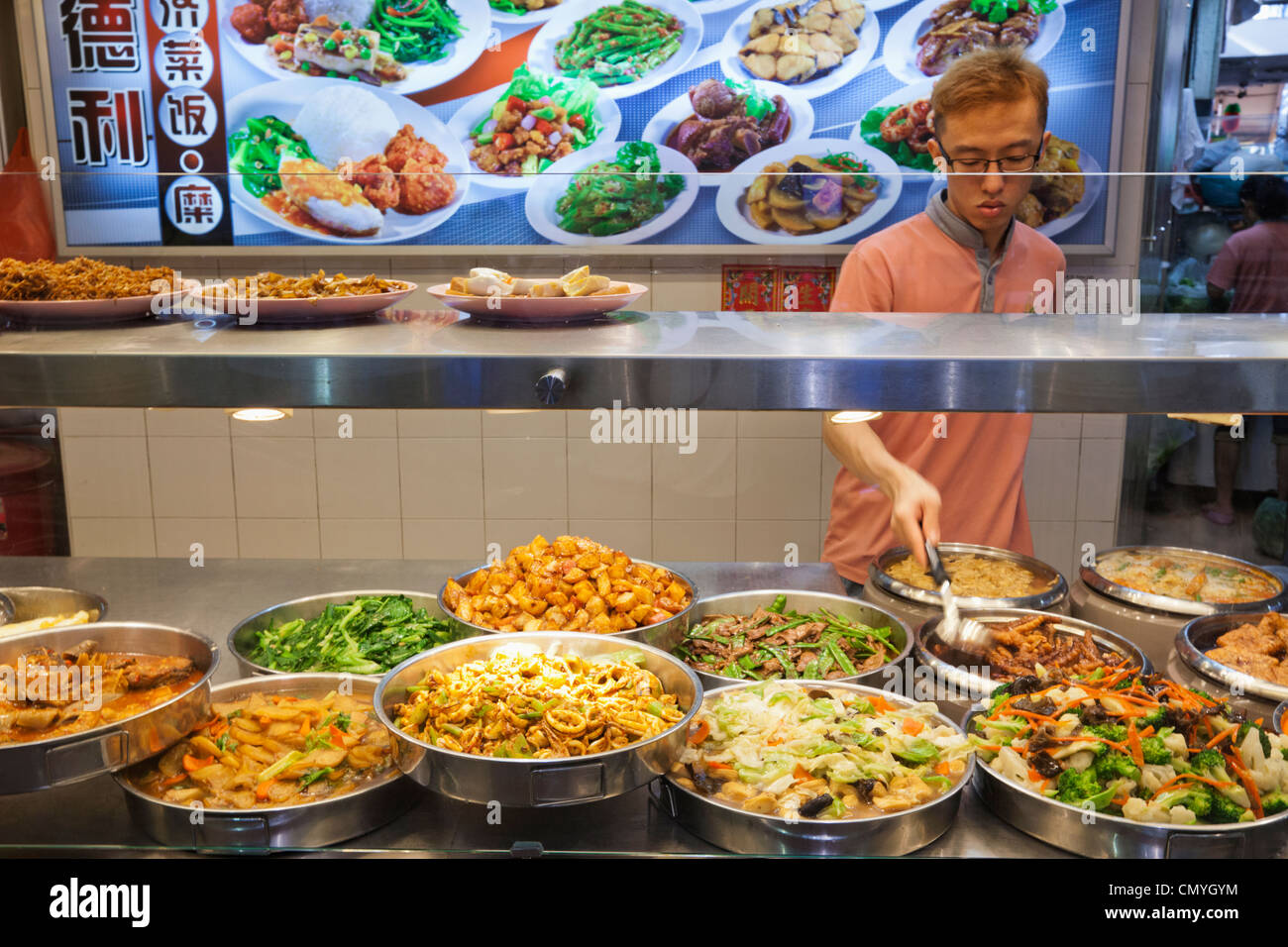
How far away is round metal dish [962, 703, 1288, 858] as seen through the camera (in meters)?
1.57

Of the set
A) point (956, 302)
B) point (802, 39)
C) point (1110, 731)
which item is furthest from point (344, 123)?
point (1110, 731)

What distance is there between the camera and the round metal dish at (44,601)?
8.02 feet

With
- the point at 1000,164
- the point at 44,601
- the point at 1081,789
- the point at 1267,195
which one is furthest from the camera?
the point at 44,601

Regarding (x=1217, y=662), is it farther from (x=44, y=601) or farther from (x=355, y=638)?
(x=44, y=601)

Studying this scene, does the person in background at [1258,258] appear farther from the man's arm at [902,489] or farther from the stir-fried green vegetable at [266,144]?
Result: the stir-fried green vegetable at [266,144]

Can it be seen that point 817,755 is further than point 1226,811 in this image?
Yes

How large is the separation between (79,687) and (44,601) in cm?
66

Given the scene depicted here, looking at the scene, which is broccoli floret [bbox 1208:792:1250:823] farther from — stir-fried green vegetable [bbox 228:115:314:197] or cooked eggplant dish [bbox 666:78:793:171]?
stir-fried green vegetable [bbox 228:115:314:197]

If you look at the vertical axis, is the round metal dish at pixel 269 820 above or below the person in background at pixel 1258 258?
below

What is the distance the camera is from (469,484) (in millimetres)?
2242

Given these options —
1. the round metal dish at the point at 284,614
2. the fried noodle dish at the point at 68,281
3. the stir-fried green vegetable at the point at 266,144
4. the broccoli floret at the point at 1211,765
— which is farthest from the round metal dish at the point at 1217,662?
the stir-fried green vegetable at the point at 266,144

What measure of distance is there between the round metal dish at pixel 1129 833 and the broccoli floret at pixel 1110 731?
6.9 inches

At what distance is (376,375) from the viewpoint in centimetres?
163
